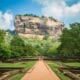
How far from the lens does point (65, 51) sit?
100 metres

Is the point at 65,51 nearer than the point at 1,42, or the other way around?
the point at 1,42

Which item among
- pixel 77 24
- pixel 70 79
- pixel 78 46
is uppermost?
pixel 77 24

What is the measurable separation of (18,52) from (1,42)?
1123 inches

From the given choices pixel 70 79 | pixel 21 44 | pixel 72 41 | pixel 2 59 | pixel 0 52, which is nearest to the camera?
pixel 70 79

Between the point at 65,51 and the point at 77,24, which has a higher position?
the point at 77,24

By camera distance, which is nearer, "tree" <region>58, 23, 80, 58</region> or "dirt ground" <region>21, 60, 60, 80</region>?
"dirt ground" <region>21, 60, 60, 80</region>

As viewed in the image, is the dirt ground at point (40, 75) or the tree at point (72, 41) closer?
the dirt ground at point (40, 75)

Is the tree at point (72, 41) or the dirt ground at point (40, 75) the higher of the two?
the tree at point (72, 41)

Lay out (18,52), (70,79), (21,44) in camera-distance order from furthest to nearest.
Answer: (21,44)
(18,52)
(70,79)

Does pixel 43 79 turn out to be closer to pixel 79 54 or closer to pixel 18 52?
pixel 79 54

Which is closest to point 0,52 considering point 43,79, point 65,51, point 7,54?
point 7,54

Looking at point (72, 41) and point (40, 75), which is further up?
point (72, 41)

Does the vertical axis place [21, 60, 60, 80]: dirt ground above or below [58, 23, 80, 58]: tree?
below

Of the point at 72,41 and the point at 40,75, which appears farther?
the point at 72,41
